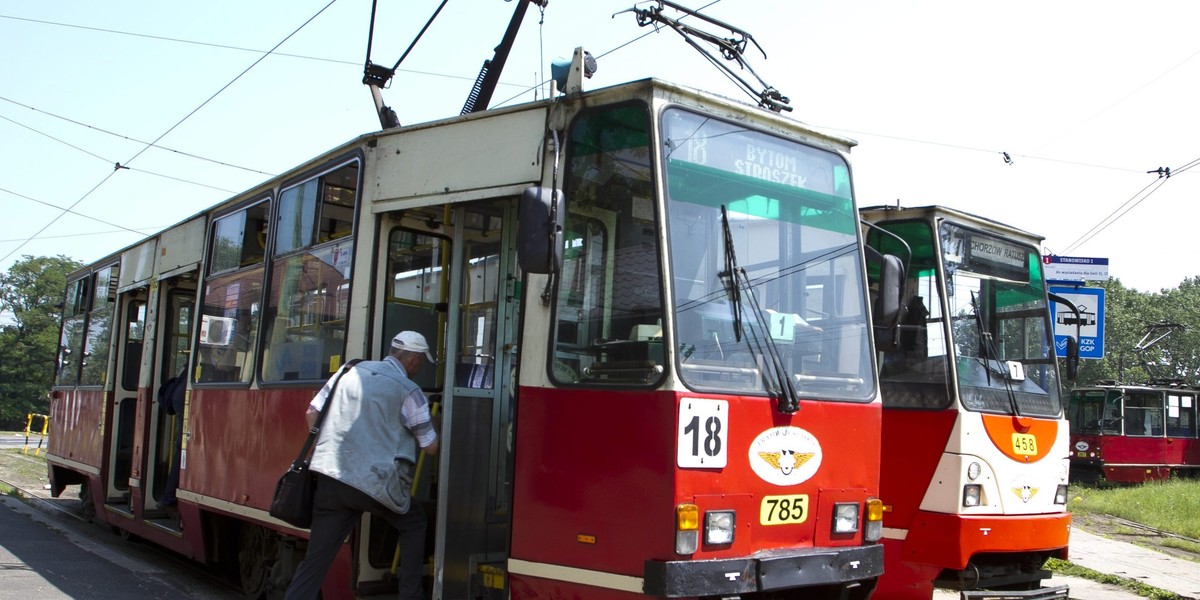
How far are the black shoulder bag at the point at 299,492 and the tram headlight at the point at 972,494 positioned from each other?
164 inches

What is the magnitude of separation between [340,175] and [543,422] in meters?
2.33

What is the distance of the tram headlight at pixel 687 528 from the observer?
171 inches

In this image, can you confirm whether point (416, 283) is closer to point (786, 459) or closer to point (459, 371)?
point (459, 371)

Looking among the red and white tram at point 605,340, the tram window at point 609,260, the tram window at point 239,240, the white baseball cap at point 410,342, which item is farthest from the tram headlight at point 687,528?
the tram window at point 239,240

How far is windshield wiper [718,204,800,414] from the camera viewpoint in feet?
15.7

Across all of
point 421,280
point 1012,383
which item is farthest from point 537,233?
point 1012,383

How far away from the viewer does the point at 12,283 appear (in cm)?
6681

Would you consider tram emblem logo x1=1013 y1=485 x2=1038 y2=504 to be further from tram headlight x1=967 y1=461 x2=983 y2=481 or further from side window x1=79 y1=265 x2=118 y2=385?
side window x1=79 y1=265 x2=118 y2=385

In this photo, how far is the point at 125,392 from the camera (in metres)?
10.5

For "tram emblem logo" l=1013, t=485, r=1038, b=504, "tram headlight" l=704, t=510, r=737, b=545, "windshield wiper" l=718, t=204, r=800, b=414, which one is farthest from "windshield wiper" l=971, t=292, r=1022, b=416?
"tram headlight" l=704, t=510, r=737, b=545

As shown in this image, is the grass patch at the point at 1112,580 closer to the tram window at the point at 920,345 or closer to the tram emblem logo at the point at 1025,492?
the tram emblem logo at the point at 1025,492

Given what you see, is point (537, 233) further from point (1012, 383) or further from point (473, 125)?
point (1012, 383)

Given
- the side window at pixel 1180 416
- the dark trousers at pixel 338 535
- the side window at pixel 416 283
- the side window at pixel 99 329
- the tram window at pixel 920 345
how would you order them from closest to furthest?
the dark trousers at pixel 338 535, the side window at pixel 416 283, the tram window at pixel 920 345, the side window at pixel 99 329, the side window at pixel 1180 416

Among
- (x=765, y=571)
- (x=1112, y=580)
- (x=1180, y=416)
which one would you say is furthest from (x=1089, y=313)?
(x=1180, y=416)
